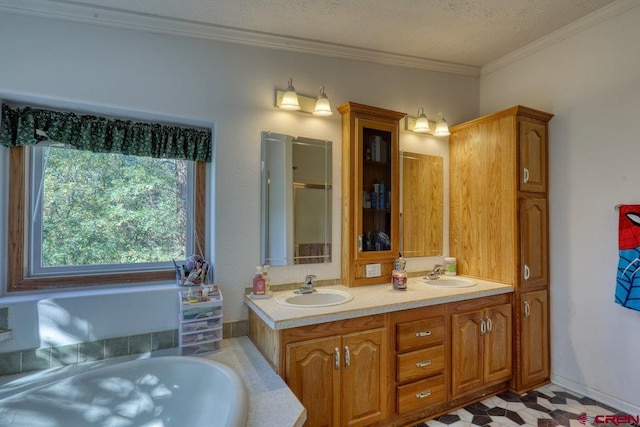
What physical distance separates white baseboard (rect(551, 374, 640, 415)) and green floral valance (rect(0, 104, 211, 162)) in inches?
117

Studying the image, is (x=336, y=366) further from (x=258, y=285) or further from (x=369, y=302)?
(x=258, y=285)

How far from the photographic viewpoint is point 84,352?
1719mm

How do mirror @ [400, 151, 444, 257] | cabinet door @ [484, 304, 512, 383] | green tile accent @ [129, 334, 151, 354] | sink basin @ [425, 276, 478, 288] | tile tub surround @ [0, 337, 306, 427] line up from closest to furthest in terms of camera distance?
tile tub surround @ [0, 337, 306, 427] → green tile accent @ [129, 334, 151, 354] → cabinet door @ [484, 304, 512, 383] → sink basin @ [425, 276, 478, 288] → mirror @ [400, 151, 444, 257]

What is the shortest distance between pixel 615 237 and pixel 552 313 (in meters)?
0.72

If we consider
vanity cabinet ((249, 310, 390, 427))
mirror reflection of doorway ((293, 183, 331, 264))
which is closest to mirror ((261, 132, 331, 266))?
mirror reflection of doorway ((293, 183, 331, 264))

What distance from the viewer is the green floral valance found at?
1.70 meters

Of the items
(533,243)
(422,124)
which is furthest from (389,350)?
(422,124)

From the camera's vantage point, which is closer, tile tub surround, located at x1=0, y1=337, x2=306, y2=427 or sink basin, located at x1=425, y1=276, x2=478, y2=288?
tile tub surround, located at x1=0, y1=337, x2=306, y2=427

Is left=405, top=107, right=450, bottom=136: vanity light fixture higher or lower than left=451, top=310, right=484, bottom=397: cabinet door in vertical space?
higher

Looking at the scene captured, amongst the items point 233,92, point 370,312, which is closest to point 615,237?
point 370,312

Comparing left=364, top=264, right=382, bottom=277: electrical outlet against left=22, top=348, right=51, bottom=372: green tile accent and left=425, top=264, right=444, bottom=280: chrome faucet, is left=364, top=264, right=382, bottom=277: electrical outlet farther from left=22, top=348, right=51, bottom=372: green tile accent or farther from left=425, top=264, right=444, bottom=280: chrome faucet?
left=22, top=348, right=51, bottom=372: green tile accent

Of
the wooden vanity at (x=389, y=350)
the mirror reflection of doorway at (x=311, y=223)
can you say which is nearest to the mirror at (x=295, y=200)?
the mirror reflection of doorway at (x=311, y=223)

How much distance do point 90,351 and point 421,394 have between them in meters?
1.89

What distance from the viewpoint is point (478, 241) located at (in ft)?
8.52
